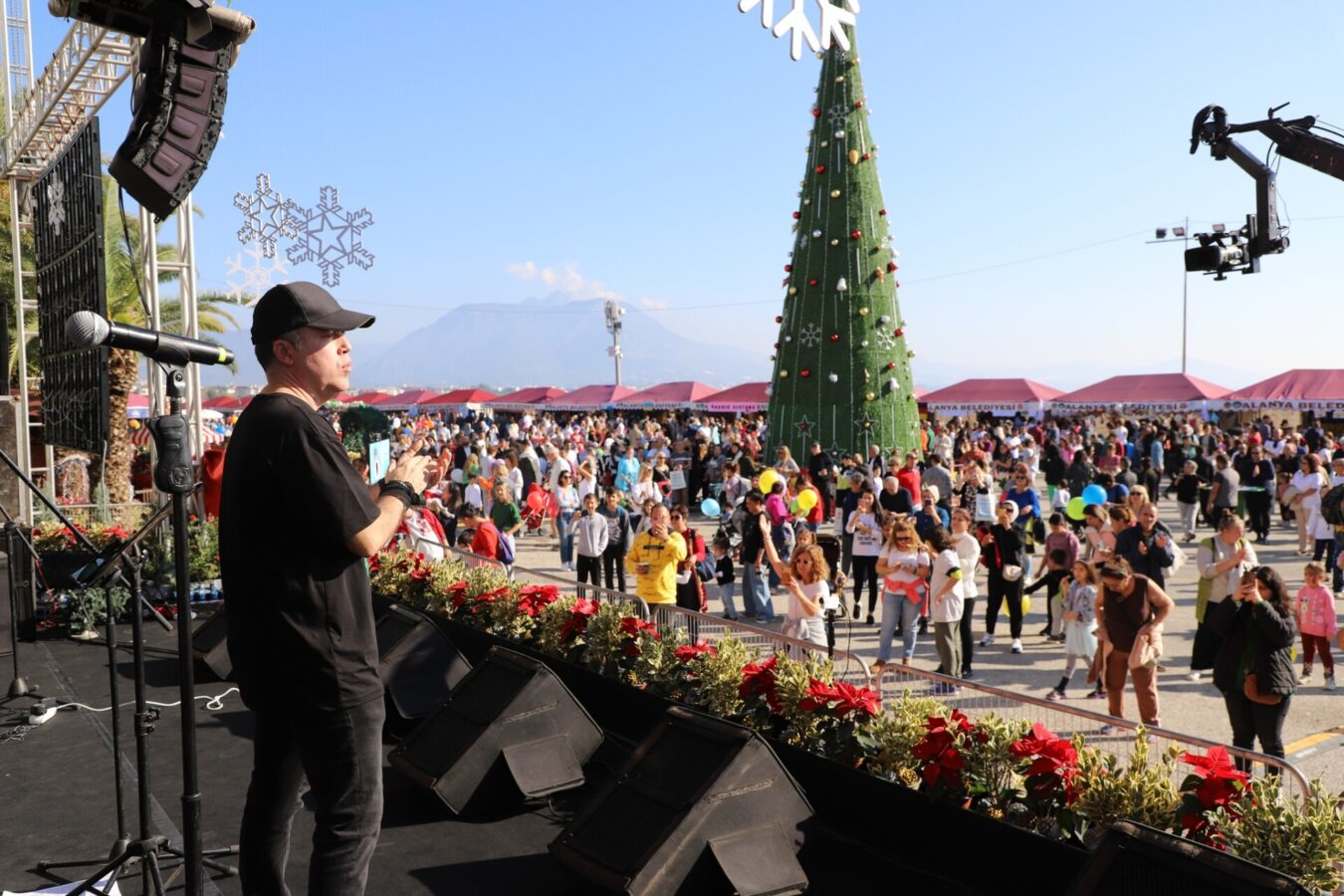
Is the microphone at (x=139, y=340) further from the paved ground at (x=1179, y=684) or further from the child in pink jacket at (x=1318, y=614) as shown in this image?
the child in pink jacket at (x=1318, y=614)

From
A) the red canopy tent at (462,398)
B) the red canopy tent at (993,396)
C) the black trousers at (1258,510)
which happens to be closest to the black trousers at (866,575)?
→ the black trousers at (1258,510)

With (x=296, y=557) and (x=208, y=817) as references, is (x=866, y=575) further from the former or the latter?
(x=296, y=557)

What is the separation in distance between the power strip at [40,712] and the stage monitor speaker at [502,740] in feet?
10.6

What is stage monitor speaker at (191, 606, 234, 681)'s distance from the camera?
7.82 meters

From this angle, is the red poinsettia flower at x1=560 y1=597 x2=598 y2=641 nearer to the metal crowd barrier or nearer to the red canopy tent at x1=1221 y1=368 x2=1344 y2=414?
the metal crowd barrier

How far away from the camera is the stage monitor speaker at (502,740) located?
17.1 feet

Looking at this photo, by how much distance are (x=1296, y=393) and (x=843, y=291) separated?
1962 centimetres

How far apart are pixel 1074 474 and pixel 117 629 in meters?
14.7

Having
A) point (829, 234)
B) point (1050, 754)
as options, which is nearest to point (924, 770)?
point (1050, 754)

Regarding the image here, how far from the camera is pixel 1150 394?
3694 centimetres

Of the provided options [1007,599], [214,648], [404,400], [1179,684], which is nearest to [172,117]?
[214,648]

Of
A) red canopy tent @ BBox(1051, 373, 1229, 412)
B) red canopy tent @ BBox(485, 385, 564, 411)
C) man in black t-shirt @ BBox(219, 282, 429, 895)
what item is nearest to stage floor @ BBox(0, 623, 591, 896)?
man in black t-shirt @ BBox(219, 282, 429, 895)

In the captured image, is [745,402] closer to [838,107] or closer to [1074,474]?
[838,107]

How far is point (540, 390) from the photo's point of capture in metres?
55.4
